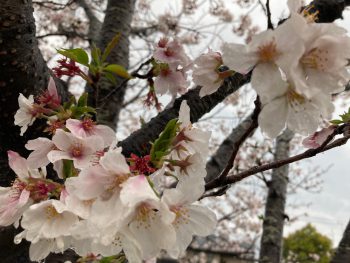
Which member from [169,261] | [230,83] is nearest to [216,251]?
[169,261]

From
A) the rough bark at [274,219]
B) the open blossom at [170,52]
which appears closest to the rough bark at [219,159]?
the open blossom at [170,52]

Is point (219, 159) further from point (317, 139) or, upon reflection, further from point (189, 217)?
point (189, 217)

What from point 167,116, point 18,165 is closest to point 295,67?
point 18,165

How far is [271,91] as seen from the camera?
0.66 m

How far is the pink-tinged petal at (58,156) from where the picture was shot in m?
0.84

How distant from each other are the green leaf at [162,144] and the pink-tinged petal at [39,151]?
32 cm

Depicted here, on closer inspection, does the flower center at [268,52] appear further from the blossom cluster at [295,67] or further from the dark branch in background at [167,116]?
the dark branch in background at [167,116]

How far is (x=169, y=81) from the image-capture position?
1404 mm

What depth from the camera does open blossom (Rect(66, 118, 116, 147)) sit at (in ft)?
2.87

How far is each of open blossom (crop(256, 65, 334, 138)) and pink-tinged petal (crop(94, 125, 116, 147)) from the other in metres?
0.37

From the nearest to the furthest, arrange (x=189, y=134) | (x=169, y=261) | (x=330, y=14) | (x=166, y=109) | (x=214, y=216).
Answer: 1. (x=214, y=216)
2. (x=189, y=134)
3. (x=166, y=109)
4. (x=330, y=14)
5. (x=169, y=261)

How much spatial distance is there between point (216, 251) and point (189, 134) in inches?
467

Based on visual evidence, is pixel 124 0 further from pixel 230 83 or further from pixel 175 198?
pixel 175 198

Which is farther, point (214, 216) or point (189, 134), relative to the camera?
point (189, 134)
